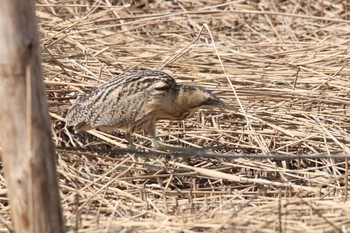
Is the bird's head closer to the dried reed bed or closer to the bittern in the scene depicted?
the bittern

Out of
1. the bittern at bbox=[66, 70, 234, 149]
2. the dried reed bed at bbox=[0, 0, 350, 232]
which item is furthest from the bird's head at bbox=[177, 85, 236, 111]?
the dried reed bed at bbox=[0, 0, 350, 232]

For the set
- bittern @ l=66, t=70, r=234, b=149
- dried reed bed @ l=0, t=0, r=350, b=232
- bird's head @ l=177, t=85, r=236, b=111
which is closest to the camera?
dried reed bed @ l=0, t=0, r=350, b=232

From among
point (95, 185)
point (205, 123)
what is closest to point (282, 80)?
point (205, 123)

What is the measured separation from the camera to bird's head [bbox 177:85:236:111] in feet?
18.0

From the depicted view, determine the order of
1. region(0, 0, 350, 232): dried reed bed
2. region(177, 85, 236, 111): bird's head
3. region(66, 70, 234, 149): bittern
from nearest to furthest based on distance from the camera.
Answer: region(0, 0, 350, 232): dried reed bed → region(66, 70, 234, 149): bittern → region(177, 85, 236, 111): bird's head

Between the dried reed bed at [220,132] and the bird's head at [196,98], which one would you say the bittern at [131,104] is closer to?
the bird's head at [196,98]

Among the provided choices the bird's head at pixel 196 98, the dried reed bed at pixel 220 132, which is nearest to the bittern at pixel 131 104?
the bird's head at pixel 196 98

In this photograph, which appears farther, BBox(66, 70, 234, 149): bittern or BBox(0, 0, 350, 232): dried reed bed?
BBox(66, 70, 234, 149): bittern

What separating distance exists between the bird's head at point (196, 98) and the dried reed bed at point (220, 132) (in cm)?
26

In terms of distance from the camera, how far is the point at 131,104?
5.32 meters

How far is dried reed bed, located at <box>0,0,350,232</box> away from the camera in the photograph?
169 inches

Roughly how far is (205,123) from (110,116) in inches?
36.9

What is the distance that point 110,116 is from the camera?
5.30m

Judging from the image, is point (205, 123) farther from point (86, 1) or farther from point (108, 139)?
point (86, 1)
